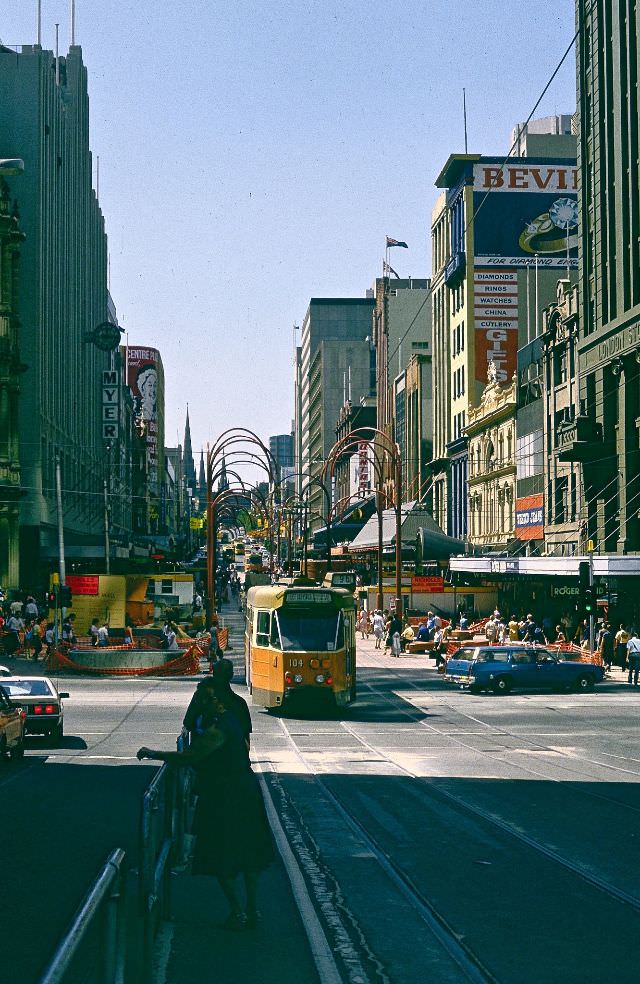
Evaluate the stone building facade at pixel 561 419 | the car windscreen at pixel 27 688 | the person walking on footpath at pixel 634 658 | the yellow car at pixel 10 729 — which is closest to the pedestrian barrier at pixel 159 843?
the yellow car at pixel 10 729

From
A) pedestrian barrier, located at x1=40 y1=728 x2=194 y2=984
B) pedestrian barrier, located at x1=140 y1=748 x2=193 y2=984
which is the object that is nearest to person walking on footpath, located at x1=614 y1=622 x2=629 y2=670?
pedestrian barrier, located at x1=40 y1=728 x2=194 y2=984

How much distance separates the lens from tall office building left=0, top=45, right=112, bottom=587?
67688mm

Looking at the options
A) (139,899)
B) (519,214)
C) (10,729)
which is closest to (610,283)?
(519,214)

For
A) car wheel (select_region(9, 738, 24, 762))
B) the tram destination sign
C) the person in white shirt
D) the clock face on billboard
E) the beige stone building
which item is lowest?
car wheel (select_region(9, 738, 24, 762))

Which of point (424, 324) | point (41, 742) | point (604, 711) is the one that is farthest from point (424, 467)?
point (41, 742)

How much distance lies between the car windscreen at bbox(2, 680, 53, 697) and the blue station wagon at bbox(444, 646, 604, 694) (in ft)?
55.5

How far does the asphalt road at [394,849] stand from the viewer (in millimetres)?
9125

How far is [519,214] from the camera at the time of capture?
95188mm

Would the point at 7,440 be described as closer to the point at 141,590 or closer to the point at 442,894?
the point at 141,590

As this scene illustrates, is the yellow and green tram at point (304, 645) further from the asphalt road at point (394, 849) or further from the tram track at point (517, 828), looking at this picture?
the tram track at point (517, 828)

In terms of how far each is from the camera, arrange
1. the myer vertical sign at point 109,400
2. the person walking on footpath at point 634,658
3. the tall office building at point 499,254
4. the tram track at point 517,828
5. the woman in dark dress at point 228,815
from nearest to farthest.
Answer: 1. the woman in dark dress at point 228,815
2. the tram track at point 517,828
3. the person walking on footpath at point 634,658
4. the tall office building at point 499,254
5. the myer vertical sign at point 109,400

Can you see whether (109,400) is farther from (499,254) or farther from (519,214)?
(519,214)

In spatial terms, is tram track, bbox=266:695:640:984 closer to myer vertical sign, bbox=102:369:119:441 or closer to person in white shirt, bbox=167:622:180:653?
person in white shirt, bbox=167:622:180:653

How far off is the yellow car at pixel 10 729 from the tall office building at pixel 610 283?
1518 inches
